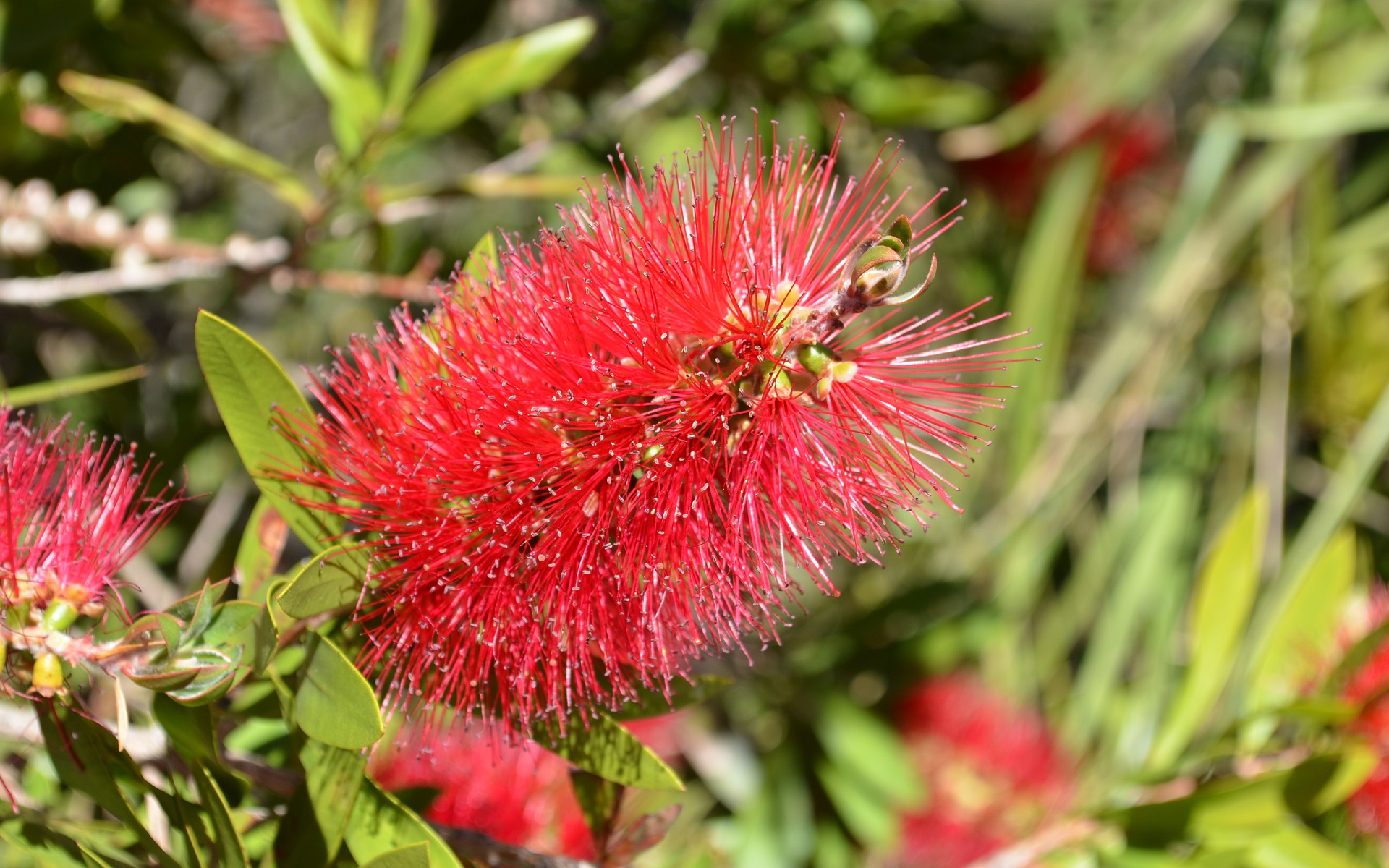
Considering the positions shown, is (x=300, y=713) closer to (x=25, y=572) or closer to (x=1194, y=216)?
(x=25, y=572)

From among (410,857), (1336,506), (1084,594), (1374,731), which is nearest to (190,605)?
(410,857)

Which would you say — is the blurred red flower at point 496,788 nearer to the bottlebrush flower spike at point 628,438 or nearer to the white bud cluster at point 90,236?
the bottlebrush flower spike at point 628,438

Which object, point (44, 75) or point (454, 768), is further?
point (44, 75)

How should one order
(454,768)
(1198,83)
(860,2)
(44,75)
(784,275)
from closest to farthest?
(784,275) → (454,768) → (44,75) → (860,2) → (1198,83)

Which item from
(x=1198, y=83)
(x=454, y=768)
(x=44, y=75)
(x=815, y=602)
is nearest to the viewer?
(x=454, y=768)

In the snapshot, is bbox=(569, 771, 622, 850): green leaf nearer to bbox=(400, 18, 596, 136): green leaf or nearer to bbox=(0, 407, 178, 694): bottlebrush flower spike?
bbox=(0, 407, 178, 694): bottlebrush flower spike

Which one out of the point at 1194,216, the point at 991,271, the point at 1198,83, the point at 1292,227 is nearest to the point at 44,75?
the point at 991,271

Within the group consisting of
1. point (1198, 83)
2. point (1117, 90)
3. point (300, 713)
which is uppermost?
point (1198, 83)
